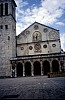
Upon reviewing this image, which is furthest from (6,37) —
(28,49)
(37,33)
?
(37,33)

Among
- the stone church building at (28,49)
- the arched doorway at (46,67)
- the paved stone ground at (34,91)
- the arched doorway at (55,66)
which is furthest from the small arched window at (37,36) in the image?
the paved stone ground at (34,91)

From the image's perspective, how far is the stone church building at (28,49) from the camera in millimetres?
34844

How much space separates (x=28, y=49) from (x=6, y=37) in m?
6.67

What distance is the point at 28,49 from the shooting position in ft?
126

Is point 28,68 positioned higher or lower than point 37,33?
lower

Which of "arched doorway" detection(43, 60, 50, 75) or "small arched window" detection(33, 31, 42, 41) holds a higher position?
"small arched window" detection(33, 31, 42, 41)

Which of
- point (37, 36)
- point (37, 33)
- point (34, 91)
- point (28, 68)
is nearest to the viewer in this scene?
point (34, 91)

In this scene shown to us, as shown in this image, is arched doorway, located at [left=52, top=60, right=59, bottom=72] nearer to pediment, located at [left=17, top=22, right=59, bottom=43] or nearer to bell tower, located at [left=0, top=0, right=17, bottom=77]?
pediment, located at [left=17, top=22, right=59, bottom=43]

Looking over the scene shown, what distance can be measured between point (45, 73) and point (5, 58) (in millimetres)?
10915

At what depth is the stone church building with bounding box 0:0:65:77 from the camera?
34.8m

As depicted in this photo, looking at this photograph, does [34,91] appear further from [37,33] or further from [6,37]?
[37,33]

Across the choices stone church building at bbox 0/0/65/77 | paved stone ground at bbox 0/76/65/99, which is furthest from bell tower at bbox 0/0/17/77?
paved stone ground at bbox 0/76/65/99

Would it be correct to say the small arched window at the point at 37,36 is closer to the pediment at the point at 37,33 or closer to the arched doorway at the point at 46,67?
the pediment at the point at 37,33

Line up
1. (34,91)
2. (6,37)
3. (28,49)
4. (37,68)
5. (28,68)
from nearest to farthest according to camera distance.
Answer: (34,91) < (6,37) < (37,68) < (28,68) < (28,49)
